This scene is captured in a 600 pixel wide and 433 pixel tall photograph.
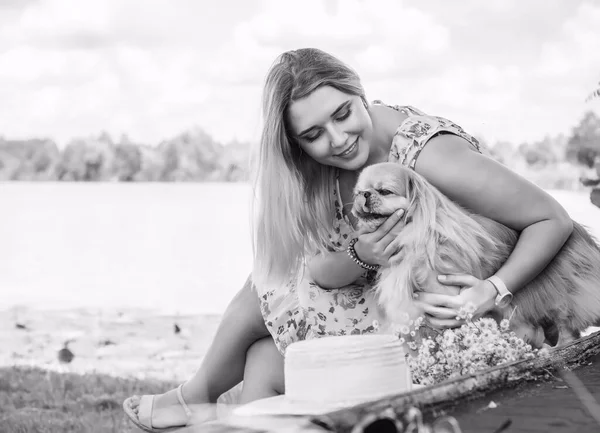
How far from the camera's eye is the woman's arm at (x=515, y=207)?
90.7 inches

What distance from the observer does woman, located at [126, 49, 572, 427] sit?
2.32 metres

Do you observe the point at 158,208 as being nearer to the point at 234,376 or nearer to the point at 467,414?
the point at 234,376

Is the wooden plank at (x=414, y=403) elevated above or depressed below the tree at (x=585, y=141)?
below

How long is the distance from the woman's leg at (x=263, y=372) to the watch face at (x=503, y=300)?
0.88 meters

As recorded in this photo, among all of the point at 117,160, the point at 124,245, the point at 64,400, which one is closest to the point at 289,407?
the point at 64,400

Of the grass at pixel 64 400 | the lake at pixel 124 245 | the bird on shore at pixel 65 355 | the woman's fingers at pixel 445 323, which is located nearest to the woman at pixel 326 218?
the woman's fingers at pixel 445 323

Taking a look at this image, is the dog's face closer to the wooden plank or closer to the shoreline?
the wooden plank

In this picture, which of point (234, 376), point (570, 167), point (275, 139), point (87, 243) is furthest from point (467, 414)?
point (87, 243)

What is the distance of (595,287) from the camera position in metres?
2.55

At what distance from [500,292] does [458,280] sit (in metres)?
0.13

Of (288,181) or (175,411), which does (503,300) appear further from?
(175,411)

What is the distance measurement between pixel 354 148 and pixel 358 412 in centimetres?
146

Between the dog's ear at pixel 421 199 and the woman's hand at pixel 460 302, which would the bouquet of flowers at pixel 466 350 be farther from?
the dog's ear at pixel 421 199

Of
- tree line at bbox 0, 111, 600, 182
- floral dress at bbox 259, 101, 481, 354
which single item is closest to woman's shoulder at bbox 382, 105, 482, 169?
floral dress at bbox 259, 101, 481, 354
